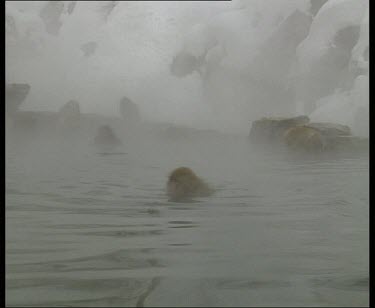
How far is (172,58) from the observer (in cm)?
605

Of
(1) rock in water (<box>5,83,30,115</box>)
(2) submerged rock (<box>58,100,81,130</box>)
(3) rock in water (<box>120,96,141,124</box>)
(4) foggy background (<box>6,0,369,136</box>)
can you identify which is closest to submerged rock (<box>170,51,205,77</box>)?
(4) foggy background (<box>6,0,369,136</box>)

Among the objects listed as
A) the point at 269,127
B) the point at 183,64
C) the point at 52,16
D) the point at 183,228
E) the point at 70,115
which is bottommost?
the point at 183,228

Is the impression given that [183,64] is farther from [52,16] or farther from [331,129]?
[331,129]

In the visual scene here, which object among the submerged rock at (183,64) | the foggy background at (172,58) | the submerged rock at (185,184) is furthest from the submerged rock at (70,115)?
the submerged rock at (185,184)

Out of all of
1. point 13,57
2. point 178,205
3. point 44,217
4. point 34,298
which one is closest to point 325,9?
point 178,205

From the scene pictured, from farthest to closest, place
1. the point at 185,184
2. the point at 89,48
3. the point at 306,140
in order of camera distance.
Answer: the point at 306,140 < the point at 89,48 < the point at 185,184

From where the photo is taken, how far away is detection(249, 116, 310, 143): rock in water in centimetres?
563

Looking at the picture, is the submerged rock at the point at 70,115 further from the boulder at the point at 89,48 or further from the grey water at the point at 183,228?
the boulder at the point at 89,48

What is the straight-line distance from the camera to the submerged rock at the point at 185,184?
529 centimetres

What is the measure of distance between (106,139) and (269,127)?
1.77m

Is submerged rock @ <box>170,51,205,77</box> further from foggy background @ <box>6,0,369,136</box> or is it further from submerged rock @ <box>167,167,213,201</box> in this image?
submerged rock @ <box>167,167,213,201</box>

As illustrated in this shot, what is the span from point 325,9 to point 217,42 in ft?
4.32

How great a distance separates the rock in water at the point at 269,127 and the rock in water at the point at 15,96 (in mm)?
2429

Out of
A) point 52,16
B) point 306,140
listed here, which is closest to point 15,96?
point 52,16
